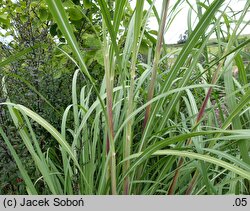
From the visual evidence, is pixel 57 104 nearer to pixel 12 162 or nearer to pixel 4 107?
pixel 4 107

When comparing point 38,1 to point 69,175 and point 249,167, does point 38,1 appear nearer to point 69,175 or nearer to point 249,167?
point 69,175

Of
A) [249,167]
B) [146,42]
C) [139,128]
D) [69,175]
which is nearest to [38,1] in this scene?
[146,42]

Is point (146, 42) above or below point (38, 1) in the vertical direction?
below

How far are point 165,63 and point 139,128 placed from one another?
42 centimetres

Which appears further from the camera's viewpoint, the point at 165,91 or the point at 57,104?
the point at 57,104

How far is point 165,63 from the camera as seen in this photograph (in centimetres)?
180

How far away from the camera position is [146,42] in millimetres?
1811

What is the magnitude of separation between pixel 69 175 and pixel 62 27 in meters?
0.52

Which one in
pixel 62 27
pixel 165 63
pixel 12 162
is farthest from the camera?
pixel 165 63

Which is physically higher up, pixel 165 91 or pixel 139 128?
pixel 165 91
